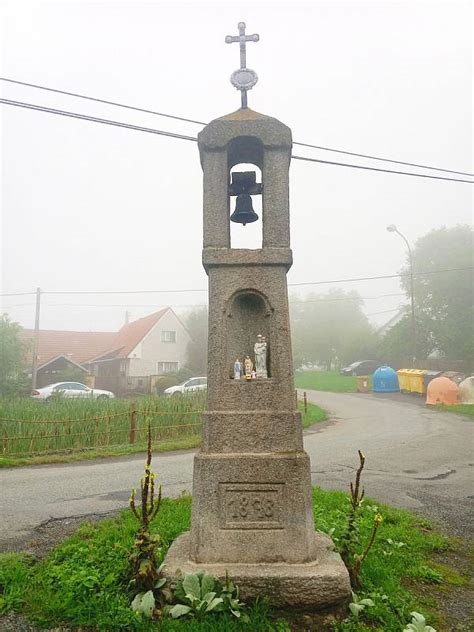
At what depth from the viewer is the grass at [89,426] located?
10.7 m

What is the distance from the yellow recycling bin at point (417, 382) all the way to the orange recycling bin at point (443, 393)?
300cm

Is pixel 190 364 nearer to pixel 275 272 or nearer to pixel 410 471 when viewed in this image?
pixel 410 471

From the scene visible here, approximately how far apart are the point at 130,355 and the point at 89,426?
65.9ft

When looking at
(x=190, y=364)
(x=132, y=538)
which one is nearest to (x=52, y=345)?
(x=190, y=364)

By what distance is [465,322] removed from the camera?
34.2 metres

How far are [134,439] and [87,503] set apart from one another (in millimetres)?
5590

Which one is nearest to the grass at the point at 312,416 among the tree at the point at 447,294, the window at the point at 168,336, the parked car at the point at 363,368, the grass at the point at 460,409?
the grass at the point at 460,409

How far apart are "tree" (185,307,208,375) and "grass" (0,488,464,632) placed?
26.7 meters

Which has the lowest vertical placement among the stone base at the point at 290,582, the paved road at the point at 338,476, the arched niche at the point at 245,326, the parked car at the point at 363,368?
the paved road at the point at 338,476

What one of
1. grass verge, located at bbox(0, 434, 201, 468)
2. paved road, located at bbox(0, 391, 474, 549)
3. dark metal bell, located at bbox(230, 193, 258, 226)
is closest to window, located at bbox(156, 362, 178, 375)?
paved road, located at bbox(0, 391, 474, 549)

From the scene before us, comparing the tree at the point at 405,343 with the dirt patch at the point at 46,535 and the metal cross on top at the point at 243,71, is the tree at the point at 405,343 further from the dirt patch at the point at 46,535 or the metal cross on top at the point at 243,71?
the metal cross on top at the point at 243,71

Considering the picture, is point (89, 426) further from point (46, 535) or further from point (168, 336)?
point (168, 336)

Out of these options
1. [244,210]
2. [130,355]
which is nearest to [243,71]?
[244,210]

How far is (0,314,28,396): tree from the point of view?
942 inches
